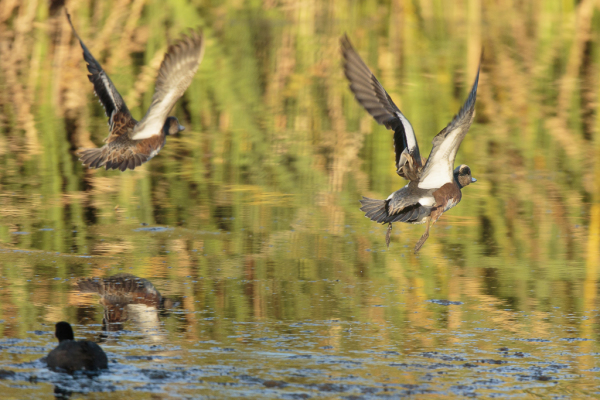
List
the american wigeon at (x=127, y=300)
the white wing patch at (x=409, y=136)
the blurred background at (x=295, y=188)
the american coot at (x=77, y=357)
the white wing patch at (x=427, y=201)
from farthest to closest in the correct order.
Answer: the white wing patch at (x=427, y=201) < the white wing patch at (x=409, y=136) < the blurred background at (x=295, y=188) < the american wigeon at (x=127, y=300) < the american coot at (x=77, y=357)

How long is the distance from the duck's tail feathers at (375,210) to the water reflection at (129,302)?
2.12 meters

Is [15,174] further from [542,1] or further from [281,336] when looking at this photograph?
[542,1]

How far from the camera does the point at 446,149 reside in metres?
8.23

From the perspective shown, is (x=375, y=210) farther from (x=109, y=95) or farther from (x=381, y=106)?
(x=109, y=95)

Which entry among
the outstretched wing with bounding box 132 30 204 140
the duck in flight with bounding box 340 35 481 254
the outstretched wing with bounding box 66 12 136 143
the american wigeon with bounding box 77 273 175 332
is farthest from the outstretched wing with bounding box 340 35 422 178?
the outstretched wing with bounding box 66 12 136 143

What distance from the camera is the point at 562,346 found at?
6.53 metres

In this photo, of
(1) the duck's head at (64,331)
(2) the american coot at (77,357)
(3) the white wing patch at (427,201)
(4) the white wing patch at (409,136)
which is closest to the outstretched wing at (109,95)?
(4) the white wing patch at (409,136)

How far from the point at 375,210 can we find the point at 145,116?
3267 mm

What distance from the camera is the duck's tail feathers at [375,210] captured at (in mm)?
8648

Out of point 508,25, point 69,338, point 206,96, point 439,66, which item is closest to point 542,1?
point 508,25

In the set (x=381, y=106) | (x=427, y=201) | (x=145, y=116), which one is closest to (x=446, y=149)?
(x=427, y=201)

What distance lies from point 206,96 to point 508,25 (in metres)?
12.2

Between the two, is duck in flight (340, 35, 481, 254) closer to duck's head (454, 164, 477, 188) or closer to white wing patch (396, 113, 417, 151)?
white wing patch (396, 113, 417, 151)

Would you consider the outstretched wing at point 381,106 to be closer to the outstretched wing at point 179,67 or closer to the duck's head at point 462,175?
the duck's head at point 462,175
